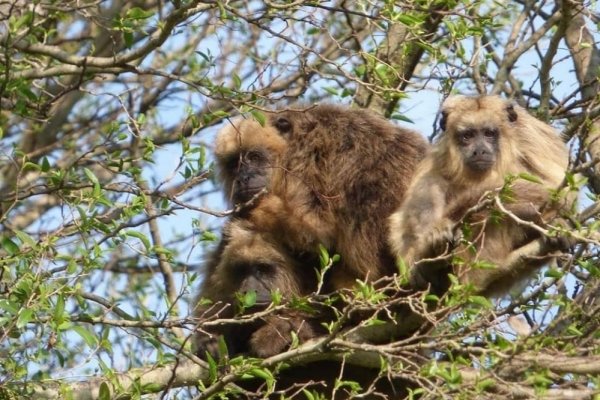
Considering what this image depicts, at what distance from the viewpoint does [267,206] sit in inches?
314

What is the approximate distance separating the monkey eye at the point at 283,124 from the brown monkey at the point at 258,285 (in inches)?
34.2

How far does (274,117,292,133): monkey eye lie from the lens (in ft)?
27.8

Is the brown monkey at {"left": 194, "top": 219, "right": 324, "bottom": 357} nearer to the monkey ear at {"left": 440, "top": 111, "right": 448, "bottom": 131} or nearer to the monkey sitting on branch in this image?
the monkey sitting on branch

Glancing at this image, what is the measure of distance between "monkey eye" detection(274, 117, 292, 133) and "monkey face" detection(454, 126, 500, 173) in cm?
153

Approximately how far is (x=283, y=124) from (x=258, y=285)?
140 cm

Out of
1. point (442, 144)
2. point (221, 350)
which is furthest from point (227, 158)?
point (221, 350)

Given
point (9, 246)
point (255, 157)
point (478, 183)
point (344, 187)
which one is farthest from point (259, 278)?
point (9, 246)

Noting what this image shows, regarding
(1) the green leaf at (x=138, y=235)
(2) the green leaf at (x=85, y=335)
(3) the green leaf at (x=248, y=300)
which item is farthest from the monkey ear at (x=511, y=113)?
(2) the green leaf at (x=85, y=335)

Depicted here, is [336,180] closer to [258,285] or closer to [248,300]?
[258,285]

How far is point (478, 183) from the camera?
7215 millimetres

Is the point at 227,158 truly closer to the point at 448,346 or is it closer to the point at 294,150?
the point at 294,150

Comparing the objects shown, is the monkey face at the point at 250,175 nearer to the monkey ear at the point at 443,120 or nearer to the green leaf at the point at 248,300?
the monkey ear at the point at 443,120

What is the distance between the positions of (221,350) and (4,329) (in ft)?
4.08

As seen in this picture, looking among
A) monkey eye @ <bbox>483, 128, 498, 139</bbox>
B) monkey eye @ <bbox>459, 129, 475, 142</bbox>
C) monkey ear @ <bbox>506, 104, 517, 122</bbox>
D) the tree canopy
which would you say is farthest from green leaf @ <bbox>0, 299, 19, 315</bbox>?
monkey ear @ <bbox>506, 104, 517, 122</bbox>
